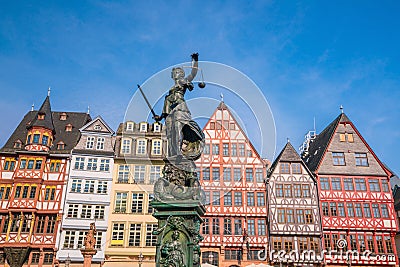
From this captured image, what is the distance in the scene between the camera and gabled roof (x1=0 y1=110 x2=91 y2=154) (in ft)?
105

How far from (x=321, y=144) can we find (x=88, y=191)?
69.2 ft

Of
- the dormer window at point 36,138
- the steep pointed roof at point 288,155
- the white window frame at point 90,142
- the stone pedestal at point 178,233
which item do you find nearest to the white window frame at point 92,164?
the white window frame at point 90,142

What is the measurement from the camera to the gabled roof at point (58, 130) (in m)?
32.2

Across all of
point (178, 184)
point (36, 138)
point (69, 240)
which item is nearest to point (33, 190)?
point (36, 138)

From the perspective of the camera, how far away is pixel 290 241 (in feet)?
98.3

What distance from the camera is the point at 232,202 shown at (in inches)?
1227

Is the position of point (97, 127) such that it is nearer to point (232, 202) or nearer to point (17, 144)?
point (17, 144)

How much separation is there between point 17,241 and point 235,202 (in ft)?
56.3

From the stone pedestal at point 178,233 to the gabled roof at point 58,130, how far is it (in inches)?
1043

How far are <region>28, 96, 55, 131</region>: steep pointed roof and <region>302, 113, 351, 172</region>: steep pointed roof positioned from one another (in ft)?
76.0

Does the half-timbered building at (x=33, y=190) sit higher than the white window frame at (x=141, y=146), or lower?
lower

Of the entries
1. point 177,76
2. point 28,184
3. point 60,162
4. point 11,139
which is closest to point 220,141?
point 60,162

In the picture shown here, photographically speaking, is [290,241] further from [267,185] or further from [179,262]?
[179,262]

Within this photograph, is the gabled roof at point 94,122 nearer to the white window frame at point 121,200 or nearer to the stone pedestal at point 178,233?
the white window frame at point 121,200
